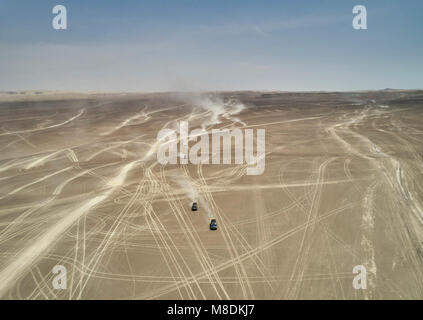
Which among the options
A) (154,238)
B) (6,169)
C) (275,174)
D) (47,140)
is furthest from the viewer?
(47,140)

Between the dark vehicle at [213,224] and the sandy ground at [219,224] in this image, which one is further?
the dark vehicle at [213,224]

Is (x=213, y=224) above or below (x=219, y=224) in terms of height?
above

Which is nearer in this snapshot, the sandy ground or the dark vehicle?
the sandy ground

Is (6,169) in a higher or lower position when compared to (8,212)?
higher

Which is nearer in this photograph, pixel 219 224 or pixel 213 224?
pixel 213 224
